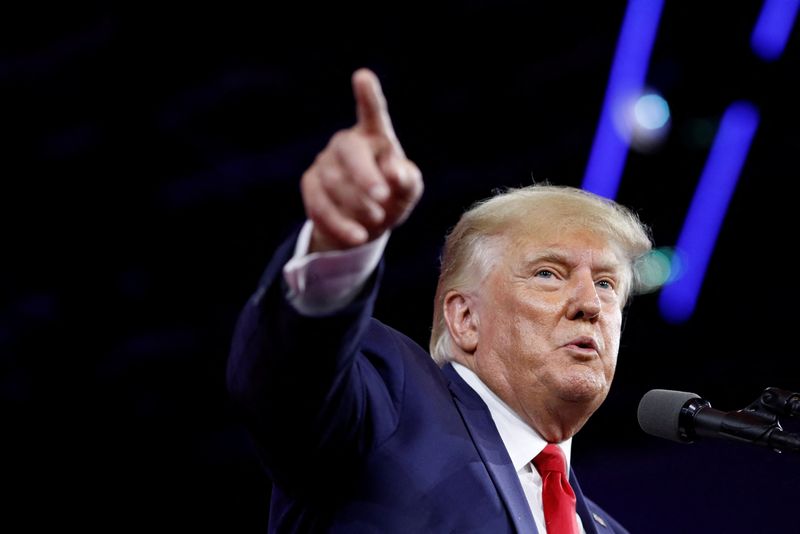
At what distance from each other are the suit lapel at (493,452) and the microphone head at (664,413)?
24 cm

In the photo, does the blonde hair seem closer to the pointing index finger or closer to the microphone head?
the microphone head

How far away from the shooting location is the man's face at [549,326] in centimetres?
184

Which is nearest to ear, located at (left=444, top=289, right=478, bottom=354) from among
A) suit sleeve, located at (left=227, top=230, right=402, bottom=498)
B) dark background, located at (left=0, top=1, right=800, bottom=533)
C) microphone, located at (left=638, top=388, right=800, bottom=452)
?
microphone, located at (left=638, top=388, right=800, bottom=452)

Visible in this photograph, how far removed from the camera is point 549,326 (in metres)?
1.87

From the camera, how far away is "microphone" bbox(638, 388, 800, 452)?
4.42 ft

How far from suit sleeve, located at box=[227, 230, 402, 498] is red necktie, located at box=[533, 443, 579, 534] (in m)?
0.54

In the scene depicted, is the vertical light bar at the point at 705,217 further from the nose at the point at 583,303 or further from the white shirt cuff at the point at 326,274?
the white shirt cuff at the point at 326,274

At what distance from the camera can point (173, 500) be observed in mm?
3938

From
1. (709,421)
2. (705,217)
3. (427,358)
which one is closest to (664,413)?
(709,421)

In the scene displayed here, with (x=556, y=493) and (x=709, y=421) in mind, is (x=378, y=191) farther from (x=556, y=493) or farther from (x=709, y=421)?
(x=556, y=493)

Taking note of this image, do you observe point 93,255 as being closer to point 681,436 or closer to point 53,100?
point 53,100

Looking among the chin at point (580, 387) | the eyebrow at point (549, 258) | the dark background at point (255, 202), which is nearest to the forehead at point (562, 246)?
the eyebrow at point (549, 258)

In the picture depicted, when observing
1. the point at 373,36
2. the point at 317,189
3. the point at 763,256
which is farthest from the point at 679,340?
the point at 317,189

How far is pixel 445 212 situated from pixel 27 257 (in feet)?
5.48
